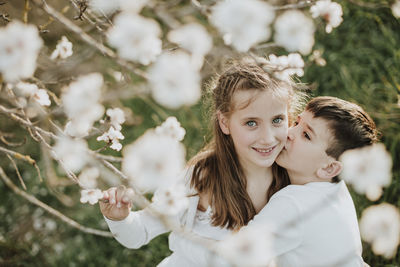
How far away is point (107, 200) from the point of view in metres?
1.15

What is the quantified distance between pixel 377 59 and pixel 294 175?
150cm

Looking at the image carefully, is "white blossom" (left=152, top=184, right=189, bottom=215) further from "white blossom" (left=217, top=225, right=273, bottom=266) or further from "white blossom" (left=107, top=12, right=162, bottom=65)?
"white blossom" (left=107, top=12, right=162, bottom=65)

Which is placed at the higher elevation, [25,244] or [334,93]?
[334,93]

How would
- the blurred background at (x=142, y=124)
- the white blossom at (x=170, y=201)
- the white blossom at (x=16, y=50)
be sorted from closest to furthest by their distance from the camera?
1. the white blossom at (x=16, y=50)
2. the white blossom at (x=170, y=201)
3. the blurred background at (x=142, y=124)

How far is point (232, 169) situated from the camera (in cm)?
142

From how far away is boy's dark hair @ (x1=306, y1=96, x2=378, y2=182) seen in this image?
1.21m

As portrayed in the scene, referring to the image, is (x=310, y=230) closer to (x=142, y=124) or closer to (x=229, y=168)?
(x=229, y=168)

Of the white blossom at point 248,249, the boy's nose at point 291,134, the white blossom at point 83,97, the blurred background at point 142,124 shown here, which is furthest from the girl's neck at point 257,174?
the white blossom at point 83,97

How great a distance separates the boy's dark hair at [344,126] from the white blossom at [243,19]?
2.14ft

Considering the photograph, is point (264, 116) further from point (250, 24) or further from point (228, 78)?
point (250, 24)

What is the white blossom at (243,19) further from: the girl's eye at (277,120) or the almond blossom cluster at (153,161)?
the girl's eye at (277,120)

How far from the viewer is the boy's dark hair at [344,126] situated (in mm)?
1211

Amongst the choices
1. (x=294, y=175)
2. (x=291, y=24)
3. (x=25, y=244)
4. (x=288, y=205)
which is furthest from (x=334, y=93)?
(x=25, y=244)

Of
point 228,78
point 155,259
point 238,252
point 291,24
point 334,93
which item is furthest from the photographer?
point 334,93
